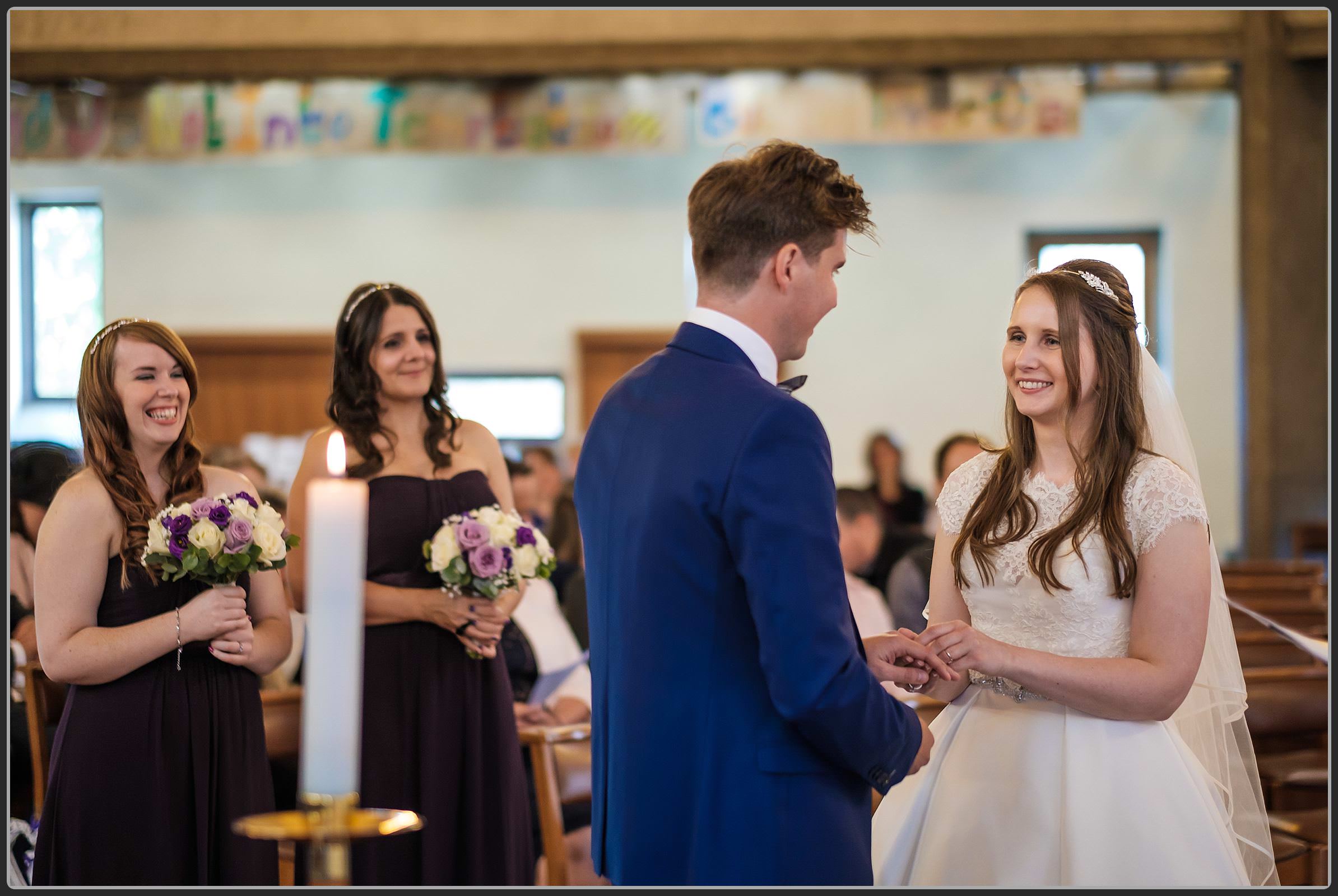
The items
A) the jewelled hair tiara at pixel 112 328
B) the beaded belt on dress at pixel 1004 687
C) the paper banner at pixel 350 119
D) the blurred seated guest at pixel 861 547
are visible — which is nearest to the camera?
the beaded belt on dress at pixel 1004 687

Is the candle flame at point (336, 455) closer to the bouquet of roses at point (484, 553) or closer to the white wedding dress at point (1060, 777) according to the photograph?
the white wedding dress at point (1060, 777)

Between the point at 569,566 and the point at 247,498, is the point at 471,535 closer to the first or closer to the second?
the point at 247,498

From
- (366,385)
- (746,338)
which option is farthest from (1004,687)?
(366,385)

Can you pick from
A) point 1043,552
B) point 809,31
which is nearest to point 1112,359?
point 1043,552

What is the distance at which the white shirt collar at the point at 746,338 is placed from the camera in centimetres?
192

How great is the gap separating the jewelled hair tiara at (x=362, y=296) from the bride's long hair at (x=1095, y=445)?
175cm

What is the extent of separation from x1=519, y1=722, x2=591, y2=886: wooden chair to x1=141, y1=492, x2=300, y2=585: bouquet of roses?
886mm

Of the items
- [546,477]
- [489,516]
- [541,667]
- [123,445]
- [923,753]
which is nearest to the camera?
[923,753]

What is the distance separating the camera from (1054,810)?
236 cm

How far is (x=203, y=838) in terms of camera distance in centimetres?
261

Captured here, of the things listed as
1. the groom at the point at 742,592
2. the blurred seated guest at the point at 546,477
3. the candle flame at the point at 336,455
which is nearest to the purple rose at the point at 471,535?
the groom at the point at 742,592

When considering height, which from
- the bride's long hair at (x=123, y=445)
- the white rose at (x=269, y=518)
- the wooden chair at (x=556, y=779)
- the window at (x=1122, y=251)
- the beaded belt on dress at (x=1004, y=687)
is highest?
the window at (x=1122, y=251)

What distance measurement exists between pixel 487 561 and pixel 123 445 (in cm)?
89

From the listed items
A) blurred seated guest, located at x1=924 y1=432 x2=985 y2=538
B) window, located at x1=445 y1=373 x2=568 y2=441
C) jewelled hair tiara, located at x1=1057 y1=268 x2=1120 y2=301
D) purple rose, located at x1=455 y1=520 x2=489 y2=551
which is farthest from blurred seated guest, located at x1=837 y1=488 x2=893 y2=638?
window, located at x1=445 y1=373 x2=568 y2=441
